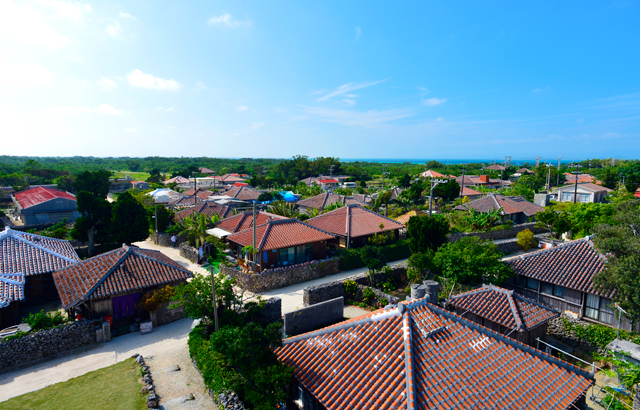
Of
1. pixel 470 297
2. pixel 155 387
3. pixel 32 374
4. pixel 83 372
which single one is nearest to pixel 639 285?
pixel 470 297

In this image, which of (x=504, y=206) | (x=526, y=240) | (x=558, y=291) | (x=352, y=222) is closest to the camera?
(x=558, y=291)

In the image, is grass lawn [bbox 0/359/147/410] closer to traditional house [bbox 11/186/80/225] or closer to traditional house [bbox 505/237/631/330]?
traditional house [bbox 505/237/631/330]

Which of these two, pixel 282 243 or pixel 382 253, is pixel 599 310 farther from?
pixel 282 243

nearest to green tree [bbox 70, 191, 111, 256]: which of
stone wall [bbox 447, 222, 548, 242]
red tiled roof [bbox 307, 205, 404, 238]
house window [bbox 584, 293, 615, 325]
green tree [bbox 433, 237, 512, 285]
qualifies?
red tiled roof [bbox 307, 205, 404, 238]

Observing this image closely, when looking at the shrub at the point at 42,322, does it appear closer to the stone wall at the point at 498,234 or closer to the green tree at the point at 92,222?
the green tree at the point at 92,222

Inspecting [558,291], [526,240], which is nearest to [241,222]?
[558,291]

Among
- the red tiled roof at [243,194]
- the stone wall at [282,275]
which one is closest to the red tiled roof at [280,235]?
the stone wall at [282,275]
